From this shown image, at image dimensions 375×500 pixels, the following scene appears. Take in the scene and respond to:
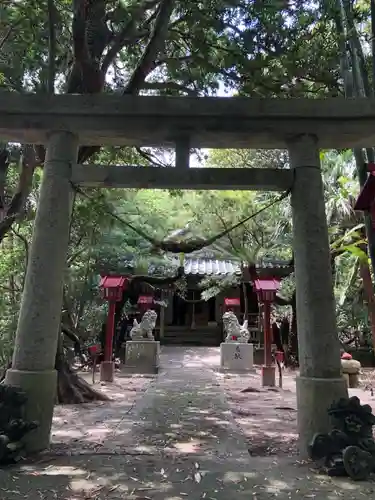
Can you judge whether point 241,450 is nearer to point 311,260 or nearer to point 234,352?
point 311,260

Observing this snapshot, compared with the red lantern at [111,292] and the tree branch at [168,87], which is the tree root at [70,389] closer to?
the red lantern at [111,292]

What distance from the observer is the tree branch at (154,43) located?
5.87 metres

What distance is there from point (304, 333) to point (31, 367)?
2901 mm

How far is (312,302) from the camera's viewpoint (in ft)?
15.5

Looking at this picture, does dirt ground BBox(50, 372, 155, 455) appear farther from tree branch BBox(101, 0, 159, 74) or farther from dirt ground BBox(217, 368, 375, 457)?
tree branch BBox(101, 0, 159, 74)

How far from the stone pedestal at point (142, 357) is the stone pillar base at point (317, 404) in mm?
9208

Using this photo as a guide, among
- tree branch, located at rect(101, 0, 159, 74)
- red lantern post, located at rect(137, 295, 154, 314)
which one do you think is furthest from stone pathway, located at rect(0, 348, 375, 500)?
red lantern post, located at rect(137, 295, 154, 314)

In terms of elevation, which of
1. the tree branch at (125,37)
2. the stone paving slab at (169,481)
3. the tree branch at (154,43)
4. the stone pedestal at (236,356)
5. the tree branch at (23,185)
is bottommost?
the stone paving slab at (169,481)

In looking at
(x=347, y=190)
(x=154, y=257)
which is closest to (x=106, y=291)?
(x=154, y=257)

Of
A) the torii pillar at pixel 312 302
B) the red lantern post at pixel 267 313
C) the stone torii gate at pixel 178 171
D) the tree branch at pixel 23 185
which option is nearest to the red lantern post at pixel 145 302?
the red lantern post at pixel 267 313

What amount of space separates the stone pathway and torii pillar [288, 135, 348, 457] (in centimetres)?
60

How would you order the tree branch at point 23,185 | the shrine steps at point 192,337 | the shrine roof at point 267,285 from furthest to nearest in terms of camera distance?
the shrine steps at point 192,337, the shrine roof at point 267,285, the tree branch at point 23,185

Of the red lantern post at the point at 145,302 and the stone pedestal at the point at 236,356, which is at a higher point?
the red lantern post at the point at 145,302

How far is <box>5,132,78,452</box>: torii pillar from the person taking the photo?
456 centimetres
